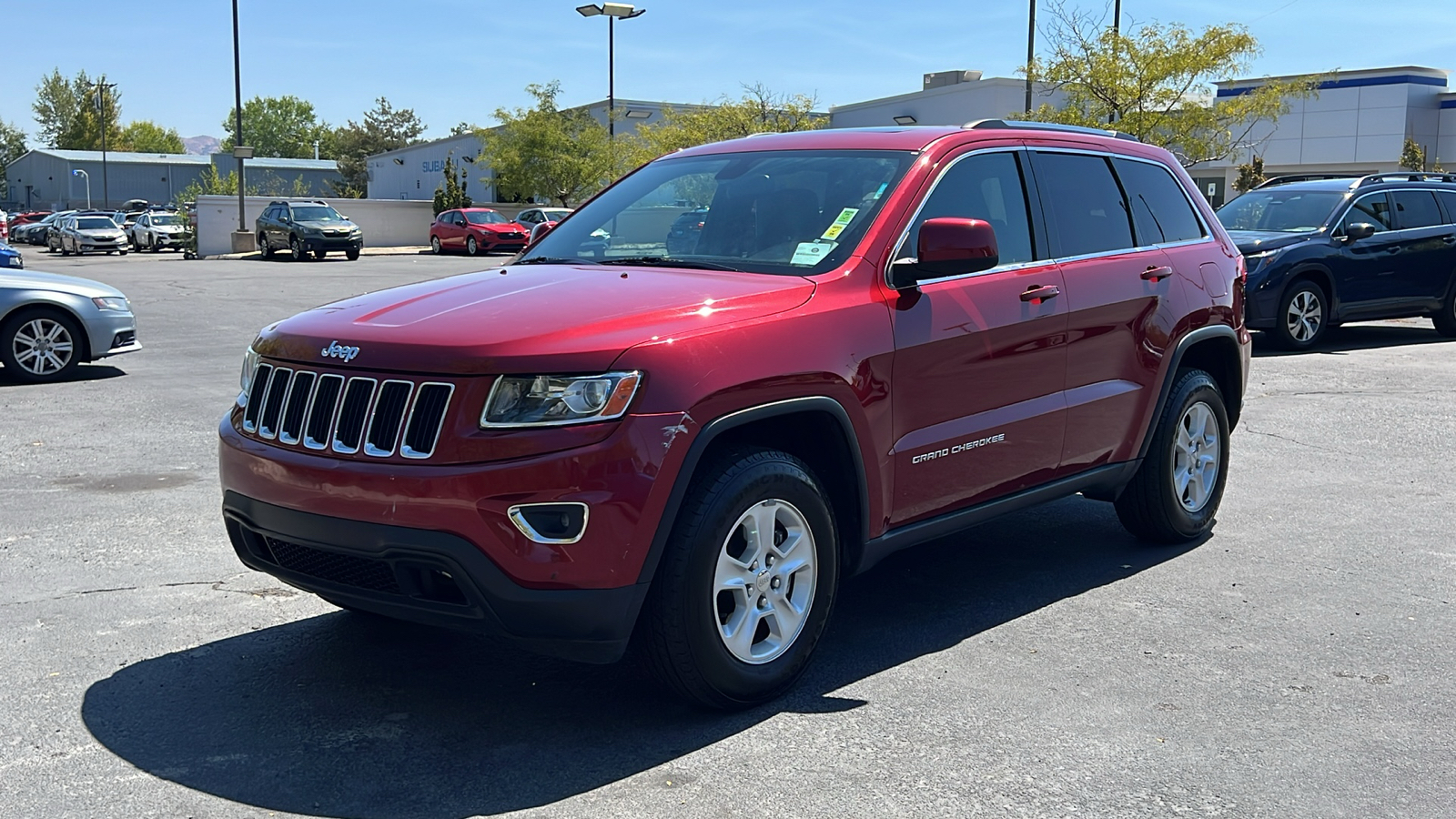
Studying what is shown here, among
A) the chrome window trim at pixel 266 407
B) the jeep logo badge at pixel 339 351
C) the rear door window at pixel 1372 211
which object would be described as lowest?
the chrome window trim at pixel 266 407

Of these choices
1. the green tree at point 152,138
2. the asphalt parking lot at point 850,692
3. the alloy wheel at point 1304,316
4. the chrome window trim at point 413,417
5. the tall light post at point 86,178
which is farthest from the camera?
the green tree at point 152,138

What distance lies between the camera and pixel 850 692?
172 inches

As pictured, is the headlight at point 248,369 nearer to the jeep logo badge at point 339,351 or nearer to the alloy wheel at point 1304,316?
the jeep logo badge at point 339,351

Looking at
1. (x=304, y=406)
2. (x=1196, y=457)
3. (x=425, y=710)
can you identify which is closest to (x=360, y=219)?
(x=1196, y=457)

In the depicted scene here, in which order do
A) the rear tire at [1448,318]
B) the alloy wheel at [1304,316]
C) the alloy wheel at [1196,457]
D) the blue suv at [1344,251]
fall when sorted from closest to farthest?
1. the alloy wheel at [1196,457]
2. the blue suv at [1344,251]
3. the alloy wheel at [1304,316]
4. the rear tire at [1448,318]

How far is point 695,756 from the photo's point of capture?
3826mm

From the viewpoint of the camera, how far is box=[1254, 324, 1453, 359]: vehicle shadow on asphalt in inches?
567

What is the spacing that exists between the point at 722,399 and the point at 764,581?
620mm

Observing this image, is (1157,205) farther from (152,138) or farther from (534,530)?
(152,138)

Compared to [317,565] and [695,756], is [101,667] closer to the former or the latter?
[317,565]

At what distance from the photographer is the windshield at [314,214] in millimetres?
39000

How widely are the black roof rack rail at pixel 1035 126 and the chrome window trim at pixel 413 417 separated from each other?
250 cm

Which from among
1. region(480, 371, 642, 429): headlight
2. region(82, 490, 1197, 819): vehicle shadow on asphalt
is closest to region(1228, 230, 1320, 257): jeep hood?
region(82, 490, 1197, 819): vehicle shadow on asphalt

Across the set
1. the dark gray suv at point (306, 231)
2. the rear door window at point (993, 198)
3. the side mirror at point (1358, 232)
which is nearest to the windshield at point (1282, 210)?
the side mirror at point (1358, 232)
